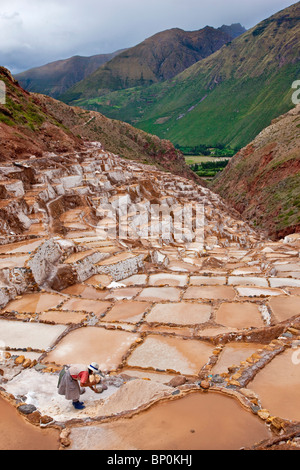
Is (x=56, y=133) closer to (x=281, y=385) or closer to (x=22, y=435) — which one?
(x=22, y=435)

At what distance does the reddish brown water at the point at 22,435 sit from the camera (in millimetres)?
5250

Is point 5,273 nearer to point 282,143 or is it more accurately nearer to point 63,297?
point 63,297

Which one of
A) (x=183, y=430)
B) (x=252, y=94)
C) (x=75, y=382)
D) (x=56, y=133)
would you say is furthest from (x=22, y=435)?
(x=252, y=94)

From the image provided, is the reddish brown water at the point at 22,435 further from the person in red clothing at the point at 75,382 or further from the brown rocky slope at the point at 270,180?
the brown rocky slope at the point at 270,180

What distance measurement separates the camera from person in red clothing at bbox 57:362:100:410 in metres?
6.36

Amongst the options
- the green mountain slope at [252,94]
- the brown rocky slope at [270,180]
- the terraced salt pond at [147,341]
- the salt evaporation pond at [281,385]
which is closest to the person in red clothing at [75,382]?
the terraced salt pond at [147,341]

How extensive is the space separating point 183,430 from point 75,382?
2.21m

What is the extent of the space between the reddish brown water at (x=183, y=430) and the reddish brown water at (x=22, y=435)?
0.38 meters

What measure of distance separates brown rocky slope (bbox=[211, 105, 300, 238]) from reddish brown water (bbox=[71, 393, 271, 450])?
45557 millimetres

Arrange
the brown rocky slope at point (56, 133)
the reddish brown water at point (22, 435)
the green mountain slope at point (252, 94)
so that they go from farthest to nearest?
the green mountain slope at point (252, 94) → the brown rocky slope at point (56, 133) → the reddish brown water at point (22, 435)

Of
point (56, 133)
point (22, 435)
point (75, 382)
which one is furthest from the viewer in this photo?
point (56, 133)

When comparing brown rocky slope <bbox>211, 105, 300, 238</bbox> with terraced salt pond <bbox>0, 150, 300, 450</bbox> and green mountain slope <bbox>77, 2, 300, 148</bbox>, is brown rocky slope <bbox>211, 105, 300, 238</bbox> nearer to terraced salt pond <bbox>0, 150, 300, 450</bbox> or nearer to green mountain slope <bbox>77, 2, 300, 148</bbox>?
terraced salt pond <bbox>0, 150, 300, 450</bbox>

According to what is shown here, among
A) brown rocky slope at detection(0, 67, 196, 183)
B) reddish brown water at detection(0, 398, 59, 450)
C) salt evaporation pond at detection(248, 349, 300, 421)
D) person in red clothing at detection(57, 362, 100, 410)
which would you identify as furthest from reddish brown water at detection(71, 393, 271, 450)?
brown rocky slope at detection(0, 67, 196, 183)

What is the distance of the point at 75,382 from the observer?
6402 mm
